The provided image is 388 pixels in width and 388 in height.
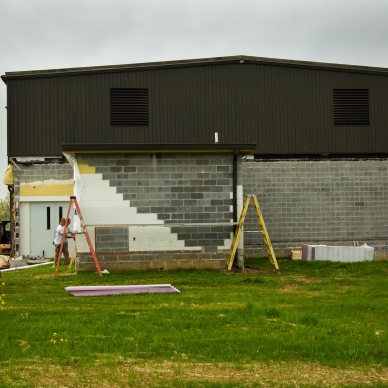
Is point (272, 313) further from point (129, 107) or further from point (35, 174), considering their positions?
point (35, 174)

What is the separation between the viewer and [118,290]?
1198 cm

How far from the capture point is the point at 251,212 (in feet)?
69.1

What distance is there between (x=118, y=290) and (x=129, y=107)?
37.0 ft

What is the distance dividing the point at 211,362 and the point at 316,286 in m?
6.83

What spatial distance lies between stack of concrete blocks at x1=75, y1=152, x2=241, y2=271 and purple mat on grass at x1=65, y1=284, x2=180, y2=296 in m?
4.05

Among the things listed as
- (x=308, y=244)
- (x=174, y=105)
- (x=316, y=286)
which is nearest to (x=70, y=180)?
(x=174, y=105)

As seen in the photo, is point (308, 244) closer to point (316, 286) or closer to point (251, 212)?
point (251, 212)

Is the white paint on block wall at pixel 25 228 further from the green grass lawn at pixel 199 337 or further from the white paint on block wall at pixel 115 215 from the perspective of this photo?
the green grass lawn at pixel 199 337

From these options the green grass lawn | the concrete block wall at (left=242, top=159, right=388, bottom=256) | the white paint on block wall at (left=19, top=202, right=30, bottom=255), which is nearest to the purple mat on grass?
the green grass lawn

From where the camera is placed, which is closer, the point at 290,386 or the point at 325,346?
the point at 290,386

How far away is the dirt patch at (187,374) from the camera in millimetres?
6281

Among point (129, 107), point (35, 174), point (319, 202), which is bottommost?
point (319, 202)

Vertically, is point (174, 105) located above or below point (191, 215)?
above

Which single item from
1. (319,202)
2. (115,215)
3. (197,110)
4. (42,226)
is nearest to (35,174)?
(42,226)
